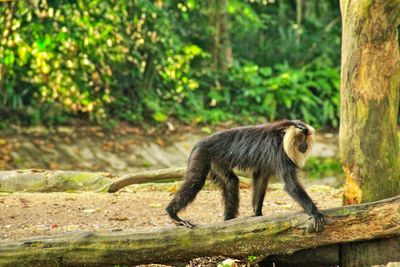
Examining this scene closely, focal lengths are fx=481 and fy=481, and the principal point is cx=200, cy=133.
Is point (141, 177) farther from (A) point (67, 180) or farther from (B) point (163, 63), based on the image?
(B) point (163, 63)

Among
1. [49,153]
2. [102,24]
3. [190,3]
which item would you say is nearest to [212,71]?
[190,3]

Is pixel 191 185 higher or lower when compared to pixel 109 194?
higher

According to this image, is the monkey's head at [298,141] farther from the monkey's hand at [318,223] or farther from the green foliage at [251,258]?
the green foliage at [251,258]

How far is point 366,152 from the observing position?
197 inches

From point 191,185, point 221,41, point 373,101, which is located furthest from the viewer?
point 221,41

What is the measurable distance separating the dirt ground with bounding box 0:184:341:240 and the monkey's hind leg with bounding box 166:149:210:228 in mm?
561

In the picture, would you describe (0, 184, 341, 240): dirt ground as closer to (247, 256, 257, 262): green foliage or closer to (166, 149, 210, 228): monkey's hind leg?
(166, 149, 210, 228): monkey's hind leg

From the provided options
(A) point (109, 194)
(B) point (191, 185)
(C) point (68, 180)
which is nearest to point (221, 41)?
(C) point (68, 180)

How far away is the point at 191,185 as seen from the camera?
209 inches

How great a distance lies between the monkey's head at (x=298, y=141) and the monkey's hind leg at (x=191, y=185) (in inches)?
37.6

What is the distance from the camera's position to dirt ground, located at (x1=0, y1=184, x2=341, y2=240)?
5.66 m

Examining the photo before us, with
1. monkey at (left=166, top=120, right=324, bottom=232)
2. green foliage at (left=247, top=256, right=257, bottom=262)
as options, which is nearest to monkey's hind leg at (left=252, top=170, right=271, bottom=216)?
monkey at (left=166, top=120, right=324, bottom=232)

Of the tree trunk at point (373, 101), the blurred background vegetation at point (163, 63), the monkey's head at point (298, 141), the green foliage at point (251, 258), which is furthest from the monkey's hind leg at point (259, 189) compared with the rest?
the blurred background vegetation at point (163, 63)

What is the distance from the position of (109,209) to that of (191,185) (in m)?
1.70
